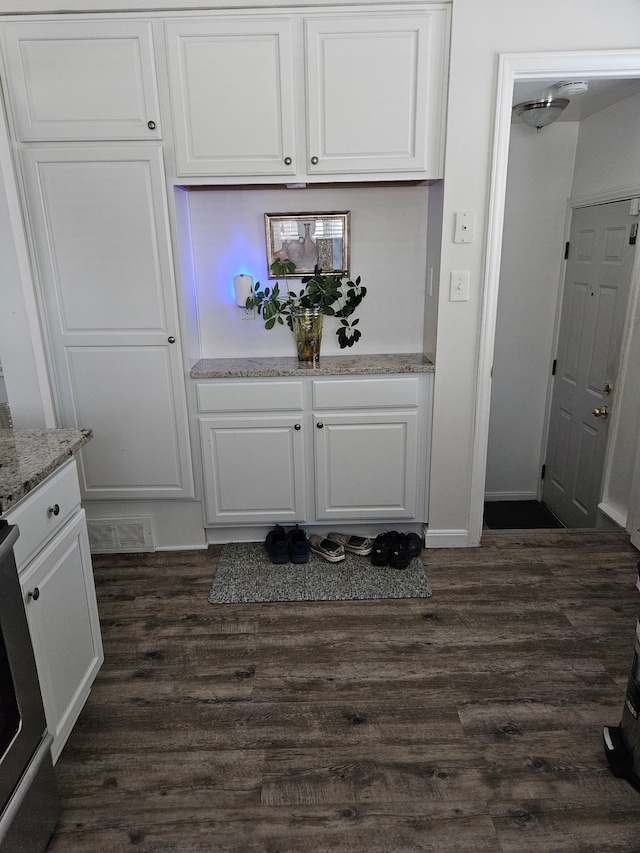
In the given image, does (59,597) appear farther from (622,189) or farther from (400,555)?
(622,189)

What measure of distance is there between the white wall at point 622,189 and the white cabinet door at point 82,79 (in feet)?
7.53

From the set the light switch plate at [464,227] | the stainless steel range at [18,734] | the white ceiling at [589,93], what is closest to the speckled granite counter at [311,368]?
the light switch plate at [464,227]

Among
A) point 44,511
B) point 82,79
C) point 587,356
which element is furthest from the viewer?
point 587,356

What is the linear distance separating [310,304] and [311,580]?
→ 130cm

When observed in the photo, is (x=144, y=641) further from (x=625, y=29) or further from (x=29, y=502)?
(x=625, y=29)

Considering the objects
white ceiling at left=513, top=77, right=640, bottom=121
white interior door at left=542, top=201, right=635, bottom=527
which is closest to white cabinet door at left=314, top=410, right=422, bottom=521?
white interior door at left=542, top=201, right=635, bottom=527

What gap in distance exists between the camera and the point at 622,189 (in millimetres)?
2936

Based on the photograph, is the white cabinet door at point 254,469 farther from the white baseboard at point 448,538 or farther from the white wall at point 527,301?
the white wall at point 527,301

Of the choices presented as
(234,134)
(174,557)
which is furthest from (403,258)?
(174,557)

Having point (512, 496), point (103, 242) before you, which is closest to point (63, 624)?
point (103, 242)

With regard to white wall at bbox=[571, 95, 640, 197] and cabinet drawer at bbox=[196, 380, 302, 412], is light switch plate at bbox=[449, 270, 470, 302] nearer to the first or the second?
cabinet drawer at bbox=[196, 380, 302, 412]

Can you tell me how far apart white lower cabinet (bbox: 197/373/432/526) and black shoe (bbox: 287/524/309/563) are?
0.10 meters

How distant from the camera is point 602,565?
8.87ft

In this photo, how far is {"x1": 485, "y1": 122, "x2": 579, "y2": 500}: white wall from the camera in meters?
3.43
